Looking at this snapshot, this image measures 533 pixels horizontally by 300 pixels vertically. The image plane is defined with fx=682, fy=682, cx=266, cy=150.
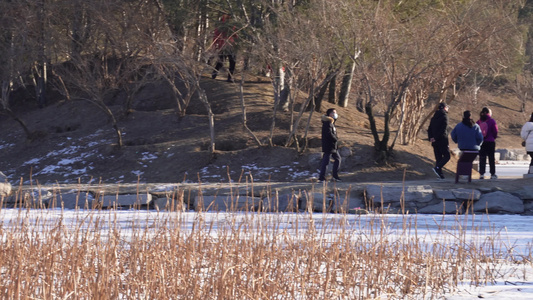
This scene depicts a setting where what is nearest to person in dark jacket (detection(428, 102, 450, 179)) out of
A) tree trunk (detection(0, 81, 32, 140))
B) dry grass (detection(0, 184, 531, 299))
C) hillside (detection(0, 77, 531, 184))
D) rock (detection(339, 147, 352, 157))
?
hillside (detection(0, 77, 531, 184))

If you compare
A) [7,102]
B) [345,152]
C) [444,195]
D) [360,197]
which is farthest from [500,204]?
[7,102]

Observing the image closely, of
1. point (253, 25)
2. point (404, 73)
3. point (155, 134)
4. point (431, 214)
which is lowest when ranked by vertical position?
point (431, 214)

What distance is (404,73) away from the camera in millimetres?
17672

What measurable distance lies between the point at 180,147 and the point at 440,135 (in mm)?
7818

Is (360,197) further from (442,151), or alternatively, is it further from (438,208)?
(442,151)

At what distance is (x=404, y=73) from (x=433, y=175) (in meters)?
2.86

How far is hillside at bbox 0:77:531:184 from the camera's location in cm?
1720

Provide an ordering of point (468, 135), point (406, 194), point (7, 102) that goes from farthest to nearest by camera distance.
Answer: point (7, 102) < point (468, 135) < point (406, 194)

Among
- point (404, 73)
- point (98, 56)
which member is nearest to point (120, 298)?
point (404, 73)

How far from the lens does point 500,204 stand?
13.2 meters

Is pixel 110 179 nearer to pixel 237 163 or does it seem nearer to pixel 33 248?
pixel 237 163

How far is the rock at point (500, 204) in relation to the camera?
13.2 m

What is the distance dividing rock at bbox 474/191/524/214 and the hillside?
2.98m

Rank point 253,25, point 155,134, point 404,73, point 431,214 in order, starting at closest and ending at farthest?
point 431,214 → point 404,73 → point 253,25 → point 155,134
